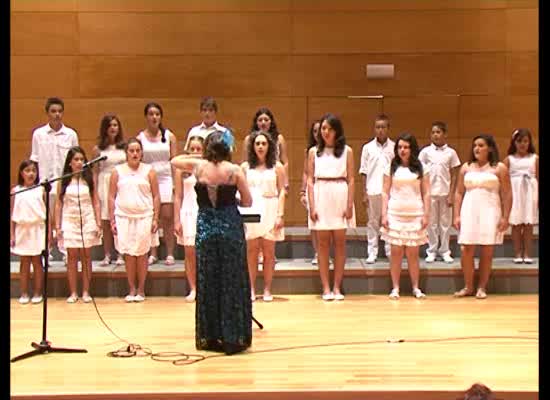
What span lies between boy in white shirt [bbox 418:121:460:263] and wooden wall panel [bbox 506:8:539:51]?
2.32m

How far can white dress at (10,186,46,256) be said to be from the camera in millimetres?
7559

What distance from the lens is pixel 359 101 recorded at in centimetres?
1019

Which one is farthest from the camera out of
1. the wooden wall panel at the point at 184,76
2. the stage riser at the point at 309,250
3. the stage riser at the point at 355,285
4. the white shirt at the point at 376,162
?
the wooden wall panel at the point at 184,76

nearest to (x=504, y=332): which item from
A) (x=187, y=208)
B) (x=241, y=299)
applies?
(x=241, y=299)

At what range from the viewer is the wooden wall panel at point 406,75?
33.3 ft

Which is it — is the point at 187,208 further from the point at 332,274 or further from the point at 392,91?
the point at 392,91

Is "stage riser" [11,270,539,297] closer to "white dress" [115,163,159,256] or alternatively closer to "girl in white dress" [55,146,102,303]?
"girl in white dress" [55,146,102,303]

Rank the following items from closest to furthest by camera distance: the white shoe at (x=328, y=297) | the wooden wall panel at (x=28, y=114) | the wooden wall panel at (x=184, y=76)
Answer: the white shoe at (x=328, y=297)
the wooden wall panel at (x=28, y=114)
the wooden wall panel at (x=184, y=76)

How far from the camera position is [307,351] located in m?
5.82

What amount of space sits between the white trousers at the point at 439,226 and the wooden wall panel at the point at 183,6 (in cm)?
324

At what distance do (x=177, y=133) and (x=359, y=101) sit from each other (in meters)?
2.23

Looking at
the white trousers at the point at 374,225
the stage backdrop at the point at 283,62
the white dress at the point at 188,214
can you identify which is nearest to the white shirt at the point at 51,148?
the white dress at the point at 188,214

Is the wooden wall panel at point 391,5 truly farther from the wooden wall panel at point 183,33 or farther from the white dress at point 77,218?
the white dress at point 77,218

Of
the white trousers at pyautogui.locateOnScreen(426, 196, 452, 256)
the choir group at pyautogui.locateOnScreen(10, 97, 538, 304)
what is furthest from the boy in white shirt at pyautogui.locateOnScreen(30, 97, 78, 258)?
the white trousers at pyautogui.locateOnScreen(426, 196, 452, 256)
